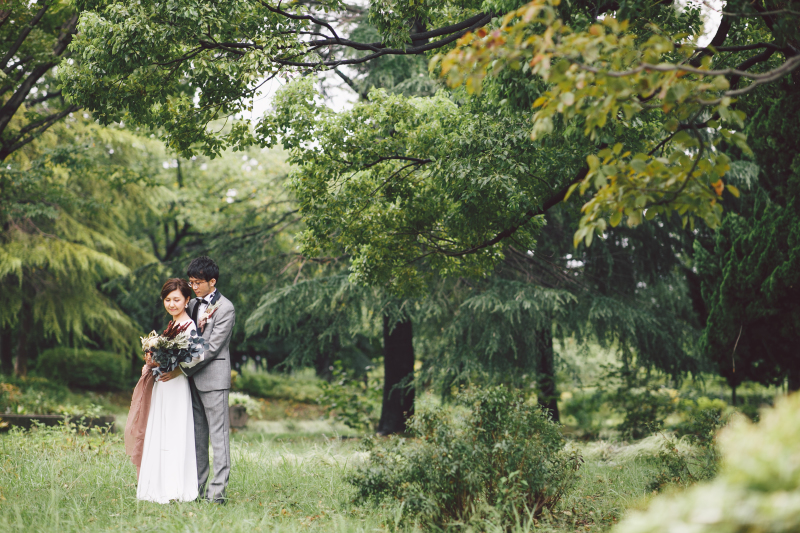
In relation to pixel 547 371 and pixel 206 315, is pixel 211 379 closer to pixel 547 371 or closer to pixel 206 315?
pixel 206 315

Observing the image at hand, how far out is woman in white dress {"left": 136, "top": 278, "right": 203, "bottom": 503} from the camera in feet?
14.5

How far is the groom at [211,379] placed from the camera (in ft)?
14.8

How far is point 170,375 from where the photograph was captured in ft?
15.0

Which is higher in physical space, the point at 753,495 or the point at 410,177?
the point at 410,177

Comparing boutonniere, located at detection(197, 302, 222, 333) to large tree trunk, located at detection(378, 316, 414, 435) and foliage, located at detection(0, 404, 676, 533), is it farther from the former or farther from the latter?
large tree trunk, located at detection(378, 316, 414, 435)

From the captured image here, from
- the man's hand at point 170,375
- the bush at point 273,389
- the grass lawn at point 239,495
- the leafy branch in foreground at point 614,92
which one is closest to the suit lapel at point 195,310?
the man's hand at point 170,375

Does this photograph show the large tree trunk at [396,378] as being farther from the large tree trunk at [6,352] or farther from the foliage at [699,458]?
the large tree trunk at [6,352]

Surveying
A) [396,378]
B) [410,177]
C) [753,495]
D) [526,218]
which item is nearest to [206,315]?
[410,177]

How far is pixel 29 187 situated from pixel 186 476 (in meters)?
7.59

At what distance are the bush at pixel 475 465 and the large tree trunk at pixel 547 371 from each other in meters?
5.48

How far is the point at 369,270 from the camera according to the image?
6.42m

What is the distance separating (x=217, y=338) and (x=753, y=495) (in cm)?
383

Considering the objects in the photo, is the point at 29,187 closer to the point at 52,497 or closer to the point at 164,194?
the point at 164,194

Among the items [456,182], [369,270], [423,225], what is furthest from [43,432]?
[456,182]
